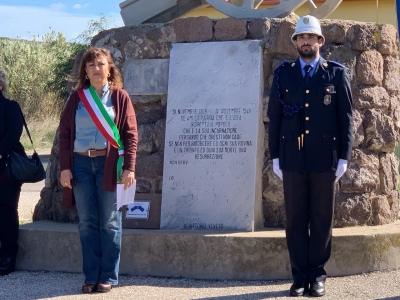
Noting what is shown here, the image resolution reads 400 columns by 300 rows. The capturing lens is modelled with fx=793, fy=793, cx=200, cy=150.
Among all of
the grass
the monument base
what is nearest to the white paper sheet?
the monument base

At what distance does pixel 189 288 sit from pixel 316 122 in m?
1.56

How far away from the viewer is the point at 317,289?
5449mm

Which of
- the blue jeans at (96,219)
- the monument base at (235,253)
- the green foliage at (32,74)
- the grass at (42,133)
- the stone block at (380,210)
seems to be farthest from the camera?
the green foliage at (32,74)

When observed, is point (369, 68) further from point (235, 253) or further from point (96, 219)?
point (96, 219)

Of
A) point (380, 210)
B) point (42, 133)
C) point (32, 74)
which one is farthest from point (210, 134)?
point (32, 74)

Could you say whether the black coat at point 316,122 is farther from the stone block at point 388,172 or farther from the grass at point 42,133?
the grass at point 42,133

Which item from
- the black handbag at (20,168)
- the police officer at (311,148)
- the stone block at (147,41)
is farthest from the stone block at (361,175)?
the black handbag at (20,168)

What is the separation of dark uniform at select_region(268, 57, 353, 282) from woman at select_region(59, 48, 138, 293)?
1.15 m

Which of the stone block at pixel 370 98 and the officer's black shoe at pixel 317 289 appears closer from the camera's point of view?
the officer's black shoe at pixel 317 289

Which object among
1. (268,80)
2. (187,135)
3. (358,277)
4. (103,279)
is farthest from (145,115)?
(358,277)

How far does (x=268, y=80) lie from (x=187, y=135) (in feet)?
2.74

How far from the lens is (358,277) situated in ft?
19.8

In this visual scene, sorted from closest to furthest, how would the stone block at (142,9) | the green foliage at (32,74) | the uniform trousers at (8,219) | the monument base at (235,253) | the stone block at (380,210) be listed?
the monument base at (235,253) → the uniform trousers at (8,219) → the stone block at (380,210) → the stone block at (142,9) → the green foliage at (32,74)

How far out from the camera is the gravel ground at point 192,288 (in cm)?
559
